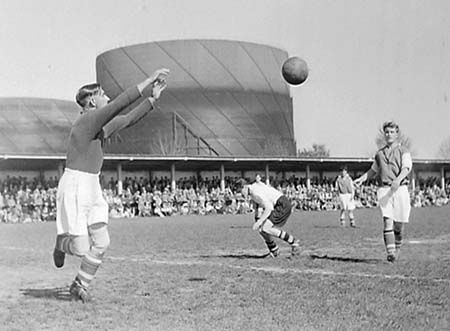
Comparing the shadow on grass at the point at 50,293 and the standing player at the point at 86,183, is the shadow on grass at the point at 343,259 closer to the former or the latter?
the shadow on grass at the point at 50,293

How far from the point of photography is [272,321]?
5.23 m

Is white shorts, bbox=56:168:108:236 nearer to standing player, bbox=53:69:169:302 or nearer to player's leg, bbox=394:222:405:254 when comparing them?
standing player, bbox=53:69:169:302

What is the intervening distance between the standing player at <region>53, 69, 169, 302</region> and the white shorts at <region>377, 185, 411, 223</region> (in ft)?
14.3

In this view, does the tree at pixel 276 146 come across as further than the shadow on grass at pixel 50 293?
Yes

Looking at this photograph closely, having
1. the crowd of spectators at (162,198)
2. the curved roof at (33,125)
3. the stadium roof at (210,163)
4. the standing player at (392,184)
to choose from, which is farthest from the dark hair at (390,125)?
the curved roof at (33,125)

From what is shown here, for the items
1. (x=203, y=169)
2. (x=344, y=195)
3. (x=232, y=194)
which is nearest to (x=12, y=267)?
(x=344, y=195)

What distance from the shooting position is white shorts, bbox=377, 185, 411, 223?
379 inches

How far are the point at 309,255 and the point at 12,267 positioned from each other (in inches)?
168

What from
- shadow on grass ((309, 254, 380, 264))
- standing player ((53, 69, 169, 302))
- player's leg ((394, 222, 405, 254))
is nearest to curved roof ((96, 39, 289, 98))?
shadow on grass ((309, 254, 380, 264))

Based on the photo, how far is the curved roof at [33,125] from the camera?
82.1 meters

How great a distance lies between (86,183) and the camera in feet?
20.8

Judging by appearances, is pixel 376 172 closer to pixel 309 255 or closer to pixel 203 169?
pixel 309 255

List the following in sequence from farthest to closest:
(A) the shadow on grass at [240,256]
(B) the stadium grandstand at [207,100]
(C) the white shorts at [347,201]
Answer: (B) the stadium grandstand at [207,100]
(C) the white shorts at [347,201]
(A) the shadow on grass at [240,256]

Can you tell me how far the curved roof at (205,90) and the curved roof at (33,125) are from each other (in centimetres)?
1299
